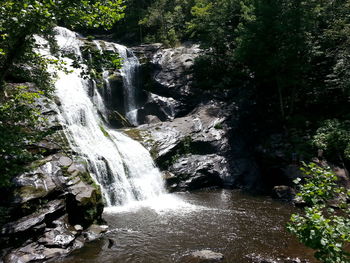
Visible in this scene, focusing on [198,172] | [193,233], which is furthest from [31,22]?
[198,172]

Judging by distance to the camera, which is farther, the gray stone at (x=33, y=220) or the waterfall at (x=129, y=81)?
the waterfall at (x=129, y=81)

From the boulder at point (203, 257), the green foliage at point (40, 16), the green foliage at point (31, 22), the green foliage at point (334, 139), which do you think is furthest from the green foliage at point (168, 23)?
the boulder at point (203, 257)

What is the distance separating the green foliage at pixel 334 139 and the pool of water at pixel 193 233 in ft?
18.3

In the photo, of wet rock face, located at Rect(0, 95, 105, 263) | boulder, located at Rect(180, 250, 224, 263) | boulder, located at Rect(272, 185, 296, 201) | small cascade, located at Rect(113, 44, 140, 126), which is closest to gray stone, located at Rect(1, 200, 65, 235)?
wet rock face, located at Rect(0, 95, 105, 263)

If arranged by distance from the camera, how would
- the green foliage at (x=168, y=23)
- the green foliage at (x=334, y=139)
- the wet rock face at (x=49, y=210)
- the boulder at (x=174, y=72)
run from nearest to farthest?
1. the wet rock face at (x=49, y=210)
2. the green foliage at (x=334, y=139)
3. the boulder at (x=174, y=72)
4. the green foliage at (x=168, y=23)

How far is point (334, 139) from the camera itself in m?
17.3

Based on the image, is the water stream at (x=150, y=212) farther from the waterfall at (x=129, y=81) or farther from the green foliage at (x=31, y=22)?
the waterfall at (x=129, y=81)

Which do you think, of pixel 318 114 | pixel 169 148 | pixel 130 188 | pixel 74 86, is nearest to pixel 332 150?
pixel 318 114

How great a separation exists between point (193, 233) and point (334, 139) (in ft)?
39.9

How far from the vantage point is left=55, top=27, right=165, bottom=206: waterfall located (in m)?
15.1

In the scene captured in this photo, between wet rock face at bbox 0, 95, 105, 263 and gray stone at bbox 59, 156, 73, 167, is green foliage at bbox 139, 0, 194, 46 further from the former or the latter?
wet rock face at bbox 0, 95, 105, 263

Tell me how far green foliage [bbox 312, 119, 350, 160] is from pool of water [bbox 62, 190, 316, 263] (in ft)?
18.3

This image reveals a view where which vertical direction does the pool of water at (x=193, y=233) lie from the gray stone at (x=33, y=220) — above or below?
below

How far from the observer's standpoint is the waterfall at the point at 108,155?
15.1 meters
